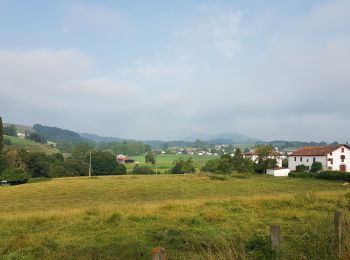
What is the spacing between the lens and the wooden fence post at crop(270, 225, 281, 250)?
297 inches

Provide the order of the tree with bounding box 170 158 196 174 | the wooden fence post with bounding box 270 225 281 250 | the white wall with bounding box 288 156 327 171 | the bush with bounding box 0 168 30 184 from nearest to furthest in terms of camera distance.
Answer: the wooden fence post with bounding box 270 225 281 250
the bush with bounding box 0 168 30 184
the white wall with bounding box 288 156 327 171
the tree with bounding box 170 158 196 174

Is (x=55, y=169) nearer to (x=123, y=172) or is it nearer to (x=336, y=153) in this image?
(x=123, y=172)

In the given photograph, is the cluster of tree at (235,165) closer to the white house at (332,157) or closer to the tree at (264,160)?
the tree at (264,160)

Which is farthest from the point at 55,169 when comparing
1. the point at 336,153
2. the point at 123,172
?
the point at 336,153

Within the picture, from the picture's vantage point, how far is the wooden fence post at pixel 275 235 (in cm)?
755

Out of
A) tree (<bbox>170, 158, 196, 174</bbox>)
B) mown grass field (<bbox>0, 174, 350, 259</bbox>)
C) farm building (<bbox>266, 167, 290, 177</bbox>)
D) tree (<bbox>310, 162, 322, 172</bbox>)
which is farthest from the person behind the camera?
tree (<bbox>170, 158, 196, 174</bbox>)

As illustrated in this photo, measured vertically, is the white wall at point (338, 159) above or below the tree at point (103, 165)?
above

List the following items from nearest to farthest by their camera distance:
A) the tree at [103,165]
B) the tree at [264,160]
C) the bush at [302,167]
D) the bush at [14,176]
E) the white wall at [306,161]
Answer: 1. the bush at [14,176]
2. the white wall at [306,161]
3. the bush at [302,167]
4. the tree at [264,160]
5. the tree at [103,165]

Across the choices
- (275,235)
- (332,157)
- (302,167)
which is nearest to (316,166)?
(302,167)

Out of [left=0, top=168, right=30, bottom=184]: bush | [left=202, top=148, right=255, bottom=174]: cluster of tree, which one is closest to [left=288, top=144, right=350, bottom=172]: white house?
[left=202, top=148, right=255, bottom=174]: cluster of tree

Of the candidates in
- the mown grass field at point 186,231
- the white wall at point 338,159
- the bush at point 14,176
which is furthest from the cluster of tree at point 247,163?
the mown grass field at point 186,231

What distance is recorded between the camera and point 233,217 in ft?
56.6

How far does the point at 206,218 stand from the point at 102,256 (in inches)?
297

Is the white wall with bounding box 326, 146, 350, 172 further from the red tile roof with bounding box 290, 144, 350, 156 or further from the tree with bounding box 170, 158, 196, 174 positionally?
the tree with bounding box 170, 158, 196, 174
